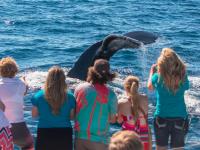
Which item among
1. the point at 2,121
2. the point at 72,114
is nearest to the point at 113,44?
the point at 72,114

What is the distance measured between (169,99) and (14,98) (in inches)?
92.9

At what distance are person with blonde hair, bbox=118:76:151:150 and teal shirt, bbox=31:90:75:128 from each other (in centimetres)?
87

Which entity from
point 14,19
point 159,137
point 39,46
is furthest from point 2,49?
point 159,137

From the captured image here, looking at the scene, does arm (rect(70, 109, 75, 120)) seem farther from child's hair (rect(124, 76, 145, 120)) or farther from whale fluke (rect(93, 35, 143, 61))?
whale fluke (rect(93, 35, 143, 61))

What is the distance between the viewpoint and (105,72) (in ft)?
30.8

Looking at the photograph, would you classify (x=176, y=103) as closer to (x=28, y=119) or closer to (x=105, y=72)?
(x=105, y=72)

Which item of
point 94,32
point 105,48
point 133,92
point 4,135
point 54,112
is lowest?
point 94,32

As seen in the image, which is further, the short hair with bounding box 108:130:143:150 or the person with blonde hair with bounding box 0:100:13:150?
the person with blonde hair with bounding box 0:100:13:150

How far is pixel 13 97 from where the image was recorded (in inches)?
394

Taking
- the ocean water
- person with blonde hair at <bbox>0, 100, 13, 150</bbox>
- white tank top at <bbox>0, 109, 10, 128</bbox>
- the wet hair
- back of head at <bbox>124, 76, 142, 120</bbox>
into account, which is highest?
the wet hair

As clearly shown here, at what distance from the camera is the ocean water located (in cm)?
2055

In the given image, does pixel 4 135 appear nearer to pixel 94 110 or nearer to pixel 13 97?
pixel 13 97

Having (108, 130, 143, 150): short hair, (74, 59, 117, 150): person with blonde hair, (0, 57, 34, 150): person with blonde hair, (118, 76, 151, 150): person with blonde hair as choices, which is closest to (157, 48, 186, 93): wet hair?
(118, 76, 151, 150): person with blonde hair

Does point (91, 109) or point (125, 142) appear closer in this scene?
point (125, 142)
